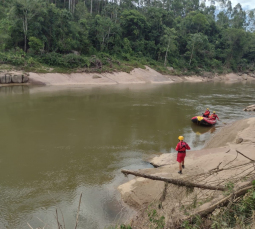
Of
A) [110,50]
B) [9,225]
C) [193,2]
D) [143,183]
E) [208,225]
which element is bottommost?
[9,225]

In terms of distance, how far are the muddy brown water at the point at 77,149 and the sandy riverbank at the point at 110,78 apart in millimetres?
10483

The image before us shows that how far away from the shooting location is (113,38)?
4572 centimetres

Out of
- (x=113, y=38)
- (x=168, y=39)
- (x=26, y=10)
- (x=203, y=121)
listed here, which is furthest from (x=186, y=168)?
(x=168, y=39)

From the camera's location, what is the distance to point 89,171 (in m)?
8.33

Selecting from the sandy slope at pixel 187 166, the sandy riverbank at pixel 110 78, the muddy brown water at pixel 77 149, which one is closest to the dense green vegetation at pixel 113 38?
the sandy riverbank at pixel 110 78

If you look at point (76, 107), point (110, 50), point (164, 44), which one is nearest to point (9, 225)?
point (76, 107)

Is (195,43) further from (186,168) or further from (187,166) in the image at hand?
(186,168)

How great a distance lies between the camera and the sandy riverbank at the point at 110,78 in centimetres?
3108

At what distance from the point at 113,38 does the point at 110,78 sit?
503 inches

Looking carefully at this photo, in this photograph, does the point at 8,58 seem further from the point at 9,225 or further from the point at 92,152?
the point at 9,225

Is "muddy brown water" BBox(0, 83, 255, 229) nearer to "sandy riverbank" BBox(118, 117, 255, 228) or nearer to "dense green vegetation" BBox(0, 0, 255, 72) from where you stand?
"sandy riverbank" BBox(118, 117, 255, 228)

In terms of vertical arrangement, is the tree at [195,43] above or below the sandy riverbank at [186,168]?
Answer: above

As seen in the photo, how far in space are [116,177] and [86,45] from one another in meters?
36.9

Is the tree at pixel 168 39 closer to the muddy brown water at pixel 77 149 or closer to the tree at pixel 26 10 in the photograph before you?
the tree at pixel 26 10
